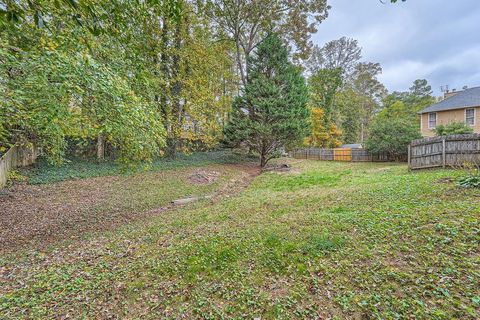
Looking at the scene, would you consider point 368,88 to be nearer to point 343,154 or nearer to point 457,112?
point 457,112

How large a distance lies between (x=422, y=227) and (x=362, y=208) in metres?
1.34

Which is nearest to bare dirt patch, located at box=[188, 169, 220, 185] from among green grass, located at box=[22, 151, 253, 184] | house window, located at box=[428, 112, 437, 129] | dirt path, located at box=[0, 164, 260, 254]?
dirt path, located at box=[0, 164, 260, 254]

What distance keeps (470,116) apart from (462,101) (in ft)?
4.46

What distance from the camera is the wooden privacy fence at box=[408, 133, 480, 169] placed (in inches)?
300

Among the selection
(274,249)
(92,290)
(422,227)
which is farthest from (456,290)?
(92,290)

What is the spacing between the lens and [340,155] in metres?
20.8

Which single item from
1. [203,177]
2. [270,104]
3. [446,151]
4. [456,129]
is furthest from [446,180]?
[456,129]

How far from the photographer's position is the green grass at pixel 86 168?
30.2 ft

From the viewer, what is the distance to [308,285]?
2.62 metres

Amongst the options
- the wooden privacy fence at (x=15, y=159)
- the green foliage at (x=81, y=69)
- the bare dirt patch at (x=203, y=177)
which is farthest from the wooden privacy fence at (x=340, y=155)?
the wooden privacy fence at (x=15, y=159)

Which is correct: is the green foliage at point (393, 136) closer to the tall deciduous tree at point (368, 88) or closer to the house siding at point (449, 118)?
the house siding at point (449, 118)

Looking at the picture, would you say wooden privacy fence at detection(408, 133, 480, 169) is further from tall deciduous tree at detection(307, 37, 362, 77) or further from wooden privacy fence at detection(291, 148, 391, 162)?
tall deciduous tree at detection(307, 37, 362, 77)

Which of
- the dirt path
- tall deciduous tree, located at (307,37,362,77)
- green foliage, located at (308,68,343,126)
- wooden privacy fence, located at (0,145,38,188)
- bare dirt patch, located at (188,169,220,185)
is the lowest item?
the dirt path

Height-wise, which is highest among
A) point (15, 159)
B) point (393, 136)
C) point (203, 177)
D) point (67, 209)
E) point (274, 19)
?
point (274, 19)
